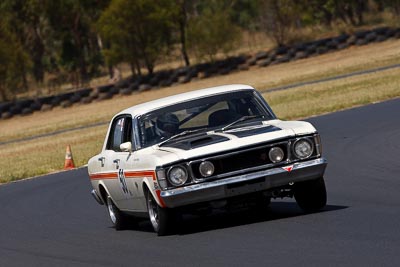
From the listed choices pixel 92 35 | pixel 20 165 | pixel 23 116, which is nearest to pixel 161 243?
pixel 20 165

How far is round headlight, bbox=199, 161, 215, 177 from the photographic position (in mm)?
10352

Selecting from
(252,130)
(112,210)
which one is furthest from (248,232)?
(112,210)

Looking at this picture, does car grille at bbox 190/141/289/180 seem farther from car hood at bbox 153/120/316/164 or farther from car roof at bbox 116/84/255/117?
car roof at bbox 116/84/255/117

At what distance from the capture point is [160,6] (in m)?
64.9

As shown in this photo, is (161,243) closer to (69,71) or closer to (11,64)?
(11,64)

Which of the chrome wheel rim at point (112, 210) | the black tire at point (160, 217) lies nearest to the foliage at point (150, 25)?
the chrome wheel rim at point (112, 210)

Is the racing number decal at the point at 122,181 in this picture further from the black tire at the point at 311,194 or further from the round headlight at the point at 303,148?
the round headlight at the point at 303,148

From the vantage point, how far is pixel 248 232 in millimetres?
10164

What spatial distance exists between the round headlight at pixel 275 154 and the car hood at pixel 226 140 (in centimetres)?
11

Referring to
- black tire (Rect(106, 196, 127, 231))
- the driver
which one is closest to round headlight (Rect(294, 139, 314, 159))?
the driver

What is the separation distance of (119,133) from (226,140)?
2.30 m

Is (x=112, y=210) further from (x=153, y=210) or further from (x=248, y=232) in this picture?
(x=248, y=232)

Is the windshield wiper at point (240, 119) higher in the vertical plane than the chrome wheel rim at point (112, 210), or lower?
higher

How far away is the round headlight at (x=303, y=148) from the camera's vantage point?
1054 cm
